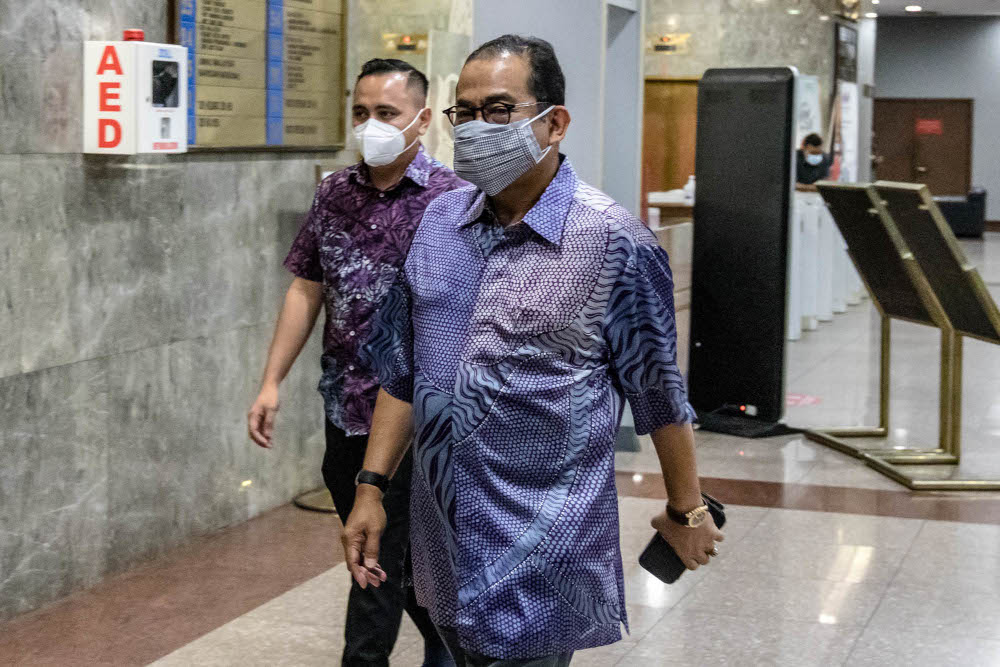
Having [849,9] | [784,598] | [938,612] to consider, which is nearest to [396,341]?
[784,598]

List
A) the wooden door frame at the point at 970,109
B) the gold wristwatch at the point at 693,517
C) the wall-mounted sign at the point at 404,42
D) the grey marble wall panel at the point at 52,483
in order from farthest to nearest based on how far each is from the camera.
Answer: the wooden door frame at the point at 970,109, the wall-mounted sign at the point at 404,42, the grey marble wall panel at the point at 52,483, the gold wristwatch at the point at 693,517

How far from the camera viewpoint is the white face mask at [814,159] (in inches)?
497

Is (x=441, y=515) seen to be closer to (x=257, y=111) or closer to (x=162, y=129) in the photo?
(x=162, y=129)

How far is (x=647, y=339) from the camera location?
2273 millimetres

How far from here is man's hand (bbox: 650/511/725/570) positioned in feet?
7.86

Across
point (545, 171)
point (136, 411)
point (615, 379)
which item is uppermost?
point (545, 171)

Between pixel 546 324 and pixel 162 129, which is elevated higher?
pixel 162 129

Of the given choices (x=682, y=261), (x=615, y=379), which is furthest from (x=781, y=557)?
(x=682, y=261)

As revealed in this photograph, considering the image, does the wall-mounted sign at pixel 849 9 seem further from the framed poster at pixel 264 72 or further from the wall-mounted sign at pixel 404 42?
the framed poster at pixel 264 72

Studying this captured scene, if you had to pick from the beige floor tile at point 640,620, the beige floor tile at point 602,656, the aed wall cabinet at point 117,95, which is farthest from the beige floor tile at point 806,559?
the aed wall cabinet at point 117,95

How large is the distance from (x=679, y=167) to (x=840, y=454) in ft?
24.6

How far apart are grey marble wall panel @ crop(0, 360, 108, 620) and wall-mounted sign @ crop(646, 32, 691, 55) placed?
10101mm

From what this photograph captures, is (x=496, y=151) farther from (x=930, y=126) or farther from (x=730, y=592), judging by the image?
(x=930, y=126)

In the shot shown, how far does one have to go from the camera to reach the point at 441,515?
2.30 m
